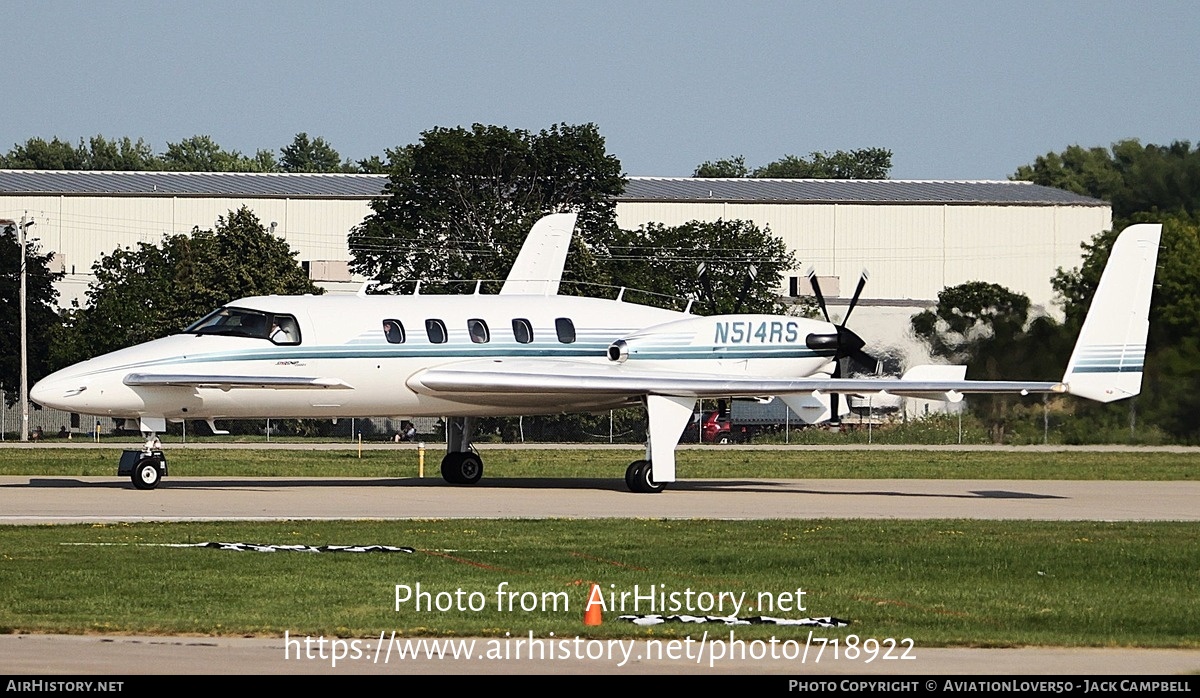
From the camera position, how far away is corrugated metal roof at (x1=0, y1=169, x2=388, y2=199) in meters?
100

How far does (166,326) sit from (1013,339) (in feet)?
111

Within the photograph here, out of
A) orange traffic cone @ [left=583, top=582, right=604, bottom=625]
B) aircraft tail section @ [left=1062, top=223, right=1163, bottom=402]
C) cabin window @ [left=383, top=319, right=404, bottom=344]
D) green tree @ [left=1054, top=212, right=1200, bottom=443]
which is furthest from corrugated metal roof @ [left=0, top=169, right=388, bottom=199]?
orange traffic cone @ [left=583, top=582, right=604, bottom=625]

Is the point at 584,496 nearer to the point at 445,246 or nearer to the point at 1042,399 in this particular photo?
the point at 1042,399

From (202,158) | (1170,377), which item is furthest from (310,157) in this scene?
(1170,377)

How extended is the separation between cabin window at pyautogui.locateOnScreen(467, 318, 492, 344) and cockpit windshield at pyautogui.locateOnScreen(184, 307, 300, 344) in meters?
3.23

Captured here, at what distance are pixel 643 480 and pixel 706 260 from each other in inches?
2270

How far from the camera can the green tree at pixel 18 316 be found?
247ft

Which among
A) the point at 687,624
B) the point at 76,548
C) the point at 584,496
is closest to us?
the point at 687,624

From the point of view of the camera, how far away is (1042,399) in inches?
2037

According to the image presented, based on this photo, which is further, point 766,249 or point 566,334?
point 766,249

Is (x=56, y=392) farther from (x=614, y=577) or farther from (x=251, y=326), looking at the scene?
(x=614, y=577)

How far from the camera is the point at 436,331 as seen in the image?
30109 millimetres

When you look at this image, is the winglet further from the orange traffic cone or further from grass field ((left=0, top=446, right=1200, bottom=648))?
the orange traffic cone

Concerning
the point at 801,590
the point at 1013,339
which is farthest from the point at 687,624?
the point at 1013,339
